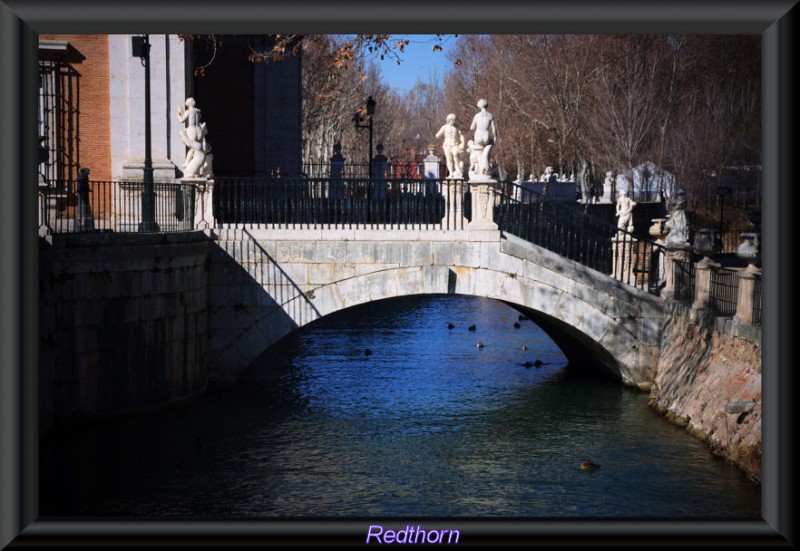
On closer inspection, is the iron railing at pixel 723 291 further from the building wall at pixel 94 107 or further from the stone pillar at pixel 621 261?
the building wall at pixel 94 107

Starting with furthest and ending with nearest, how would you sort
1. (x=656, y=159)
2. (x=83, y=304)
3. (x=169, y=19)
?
(x=656, y=159)
(x=83, y=304)
(x=169, y=19)

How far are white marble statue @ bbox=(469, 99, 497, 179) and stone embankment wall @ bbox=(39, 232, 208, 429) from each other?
4858 mm

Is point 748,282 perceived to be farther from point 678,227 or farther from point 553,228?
point 553,228

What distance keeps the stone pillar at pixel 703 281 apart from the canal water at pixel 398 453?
1.94 m

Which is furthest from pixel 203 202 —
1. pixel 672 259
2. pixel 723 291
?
pixel 723 291

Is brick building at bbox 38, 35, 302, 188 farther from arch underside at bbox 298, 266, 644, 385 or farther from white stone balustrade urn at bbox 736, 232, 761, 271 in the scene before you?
white stone balustrade urn at bbox 736, 232, 761, 271

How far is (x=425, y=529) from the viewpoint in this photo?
20.0 ft

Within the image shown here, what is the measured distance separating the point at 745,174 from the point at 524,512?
98.6ft

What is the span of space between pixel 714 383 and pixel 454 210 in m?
5.25

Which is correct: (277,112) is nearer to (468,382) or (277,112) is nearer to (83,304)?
(468,382)

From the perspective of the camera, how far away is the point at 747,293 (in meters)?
15.4

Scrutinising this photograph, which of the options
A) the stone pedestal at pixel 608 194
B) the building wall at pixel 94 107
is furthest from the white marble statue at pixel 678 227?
the stone pedestal at pixel 608 194

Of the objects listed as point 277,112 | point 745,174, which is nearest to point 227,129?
point 277,112

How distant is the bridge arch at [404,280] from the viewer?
62.0ft
